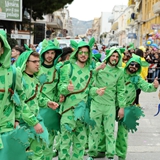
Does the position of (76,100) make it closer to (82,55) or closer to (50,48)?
(82,55)

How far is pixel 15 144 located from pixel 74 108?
1486mm

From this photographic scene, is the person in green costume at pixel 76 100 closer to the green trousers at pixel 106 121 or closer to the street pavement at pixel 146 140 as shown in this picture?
the green trousers at pixel 106 121

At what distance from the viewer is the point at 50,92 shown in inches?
187

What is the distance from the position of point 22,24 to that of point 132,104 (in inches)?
867

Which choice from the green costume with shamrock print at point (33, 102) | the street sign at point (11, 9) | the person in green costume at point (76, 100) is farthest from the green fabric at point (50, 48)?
the street sign at point (11, 9)

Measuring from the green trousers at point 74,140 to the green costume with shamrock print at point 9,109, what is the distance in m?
1.32

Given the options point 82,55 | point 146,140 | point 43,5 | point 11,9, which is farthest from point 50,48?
point 43,5

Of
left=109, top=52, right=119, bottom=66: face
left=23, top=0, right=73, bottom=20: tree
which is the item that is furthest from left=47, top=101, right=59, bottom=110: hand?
left=23, top=0, right=73, bottom=20: tree

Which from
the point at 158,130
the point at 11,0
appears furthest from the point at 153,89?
the point at 11,0

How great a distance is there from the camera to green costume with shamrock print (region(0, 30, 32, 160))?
3.06 m

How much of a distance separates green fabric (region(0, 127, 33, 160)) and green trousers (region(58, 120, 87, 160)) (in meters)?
1.36

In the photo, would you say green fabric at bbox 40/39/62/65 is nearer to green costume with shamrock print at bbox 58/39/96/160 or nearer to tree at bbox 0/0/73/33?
green costume with shamrock print at bbox 58/39/96/160

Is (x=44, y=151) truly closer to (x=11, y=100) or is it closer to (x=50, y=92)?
(x=50, y=92)

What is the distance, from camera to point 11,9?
2289cm
